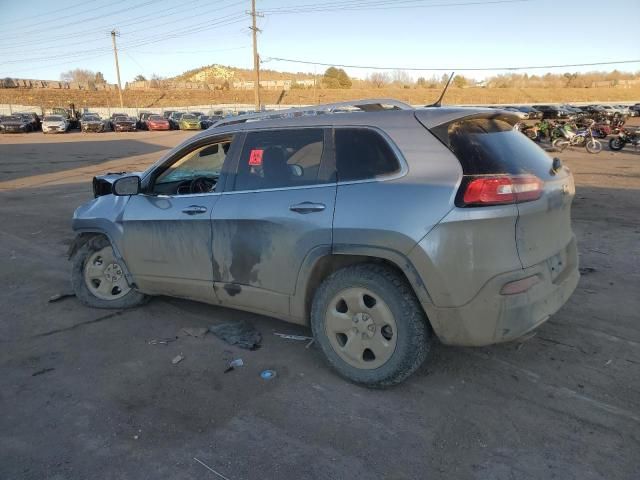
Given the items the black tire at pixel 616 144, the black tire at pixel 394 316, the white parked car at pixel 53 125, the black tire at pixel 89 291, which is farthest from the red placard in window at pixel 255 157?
the white parked car at pixel 53 125

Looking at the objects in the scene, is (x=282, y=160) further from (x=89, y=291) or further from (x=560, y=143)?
(x=560, y=143)

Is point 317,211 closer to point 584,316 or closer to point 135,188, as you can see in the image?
point 135,188

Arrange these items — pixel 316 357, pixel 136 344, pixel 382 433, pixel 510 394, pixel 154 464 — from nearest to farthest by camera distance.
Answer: pixel 154 464, pixel 382 433, pixel 510 394, pixel 316 357, pixel 136 344

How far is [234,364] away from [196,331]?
703 millimetres

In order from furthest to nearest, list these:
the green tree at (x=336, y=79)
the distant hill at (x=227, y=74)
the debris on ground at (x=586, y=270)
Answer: the distant hill at (x=227, y=74) < the green tree at (x=336, y=79) < the debris on ground at (x=586, y=270)

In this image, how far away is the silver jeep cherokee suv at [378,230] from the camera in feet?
8.82

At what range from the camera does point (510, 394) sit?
9.96 ft

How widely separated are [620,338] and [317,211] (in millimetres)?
2620

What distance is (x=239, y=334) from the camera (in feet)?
13.0

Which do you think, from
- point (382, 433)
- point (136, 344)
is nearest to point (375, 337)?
point (382, 433)

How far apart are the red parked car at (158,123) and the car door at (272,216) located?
1624 inches

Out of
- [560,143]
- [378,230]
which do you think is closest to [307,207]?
[378,230]

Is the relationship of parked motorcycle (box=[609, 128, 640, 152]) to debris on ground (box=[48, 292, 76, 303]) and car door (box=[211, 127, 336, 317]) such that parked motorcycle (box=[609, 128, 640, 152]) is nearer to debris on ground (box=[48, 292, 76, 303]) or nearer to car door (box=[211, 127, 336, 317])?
car door (box=[211, 127, 336, 317])

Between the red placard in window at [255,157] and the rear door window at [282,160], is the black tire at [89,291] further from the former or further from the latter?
the red placard in window at [255,157]
